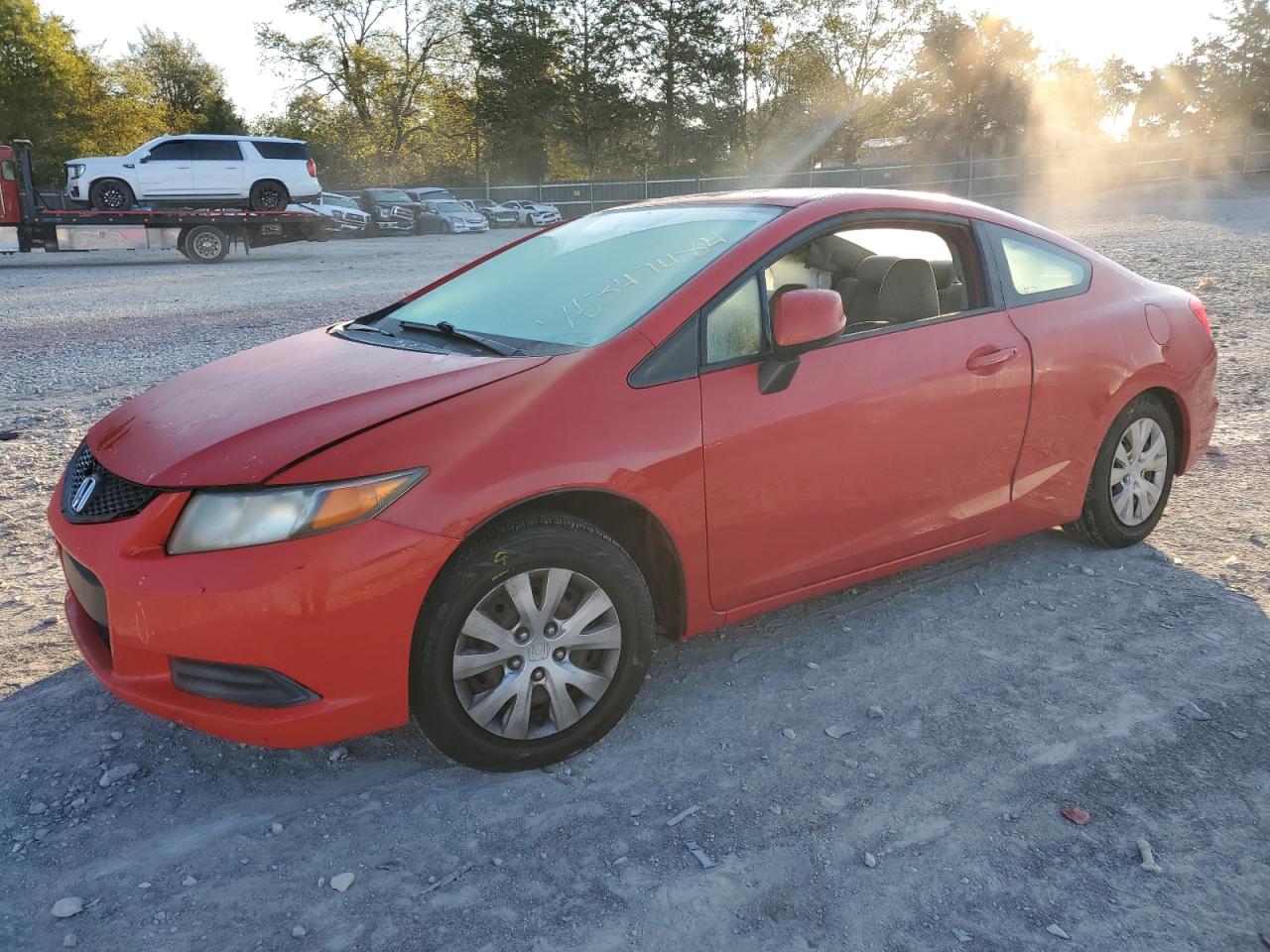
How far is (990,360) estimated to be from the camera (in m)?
3.64

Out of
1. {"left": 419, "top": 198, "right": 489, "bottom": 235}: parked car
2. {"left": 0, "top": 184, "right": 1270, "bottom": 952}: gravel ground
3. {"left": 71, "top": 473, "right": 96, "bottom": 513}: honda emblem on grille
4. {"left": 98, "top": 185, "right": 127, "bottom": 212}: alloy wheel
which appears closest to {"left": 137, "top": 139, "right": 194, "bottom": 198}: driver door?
{"left": 98, "top": 185, "right": 127, "bottom": 212}: alloy wheel

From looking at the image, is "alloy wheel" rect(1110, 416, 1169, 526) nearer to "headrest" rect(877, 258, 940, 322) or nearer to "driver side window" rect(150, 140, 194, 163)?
"headrest" rect(877, 258, 940, 322)

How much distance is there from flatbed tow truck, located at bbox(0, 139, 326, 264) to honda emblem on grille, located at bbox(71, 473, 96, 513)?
18937 mm

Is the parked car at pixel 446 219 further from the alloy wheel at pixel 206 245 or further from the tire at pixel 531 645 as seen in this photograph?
the tire at pixel 531 645

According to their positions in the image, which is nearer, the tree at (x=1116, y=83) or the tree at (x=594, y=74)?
the tree at (x=594, y=74)

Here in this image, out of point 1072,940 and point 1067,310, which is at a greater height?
point 1067,310

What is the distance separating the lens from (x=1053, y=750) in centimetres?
296

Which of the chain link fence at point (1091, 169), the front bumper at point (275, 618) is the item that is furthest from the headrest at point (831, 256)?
the chain link fence at point (1091, 169)

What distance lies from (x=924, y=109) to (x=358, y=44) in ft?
96.1

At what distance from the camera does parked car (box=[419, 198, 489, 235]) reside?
101 ft

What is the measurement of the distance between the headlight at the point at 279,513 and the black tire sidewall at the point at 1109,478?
3012 mm

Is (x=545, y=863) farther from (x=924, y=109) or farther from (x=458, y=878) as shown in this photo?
(x=924, y=109)

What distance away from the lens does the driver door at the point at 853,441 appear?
3098 mm

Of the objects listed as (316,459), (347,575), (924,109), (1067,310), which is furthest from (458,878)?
(924,109)
